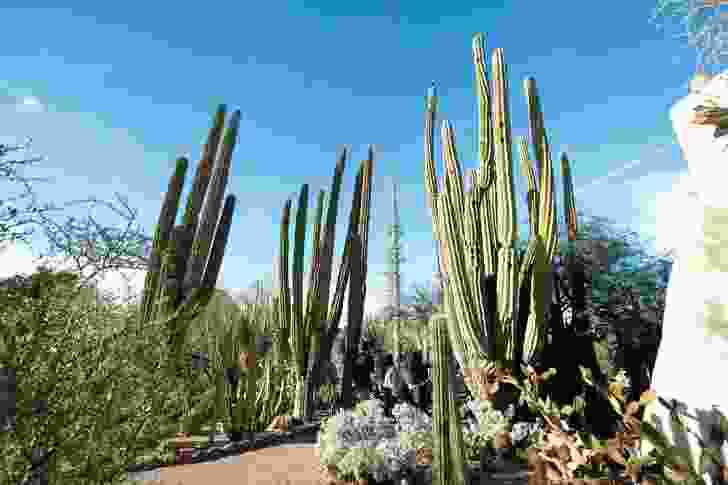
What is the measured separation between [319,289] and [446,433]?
450 cm

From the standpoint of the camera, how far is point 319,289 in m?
7.66

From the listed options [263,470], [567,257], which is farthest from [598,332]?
[263,470]

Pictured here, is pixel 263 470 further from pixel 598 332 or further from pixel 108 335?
pixel 598 332

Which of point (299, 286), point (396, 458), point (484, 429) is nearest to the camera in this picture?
point (396, 458)

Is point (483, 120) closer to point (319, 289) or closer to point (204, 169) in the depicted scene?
point (319, 289)

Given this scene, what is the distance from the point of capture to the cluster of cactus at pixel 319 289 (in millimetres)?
7246

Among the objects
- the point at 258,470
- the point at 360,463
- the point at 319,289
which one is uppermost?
the point at 319,289

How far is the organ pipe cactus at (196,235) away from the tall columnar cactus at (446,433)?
3.82 meters

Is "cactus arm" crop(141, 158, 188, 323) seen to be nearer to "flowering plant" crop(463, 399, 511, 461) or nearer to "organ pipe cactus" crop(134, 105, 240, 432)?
"organ pipe cactus" crop(134, 105, 240, 432)

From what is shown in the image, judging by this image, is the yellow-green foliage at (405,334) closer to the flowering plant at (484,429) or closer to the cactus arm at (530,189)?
the cactus arm at (530,189)

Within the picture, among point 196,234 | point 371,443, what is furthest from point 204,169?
point 371,443

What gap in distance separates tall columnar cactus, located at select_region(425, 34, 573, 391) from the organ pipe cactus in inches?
131

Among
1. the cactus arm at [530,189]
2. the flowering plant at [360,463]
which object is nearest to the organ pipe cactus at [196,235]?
the flowering plant at [360,463]

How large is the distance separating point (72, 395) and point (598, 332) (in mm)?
7601
